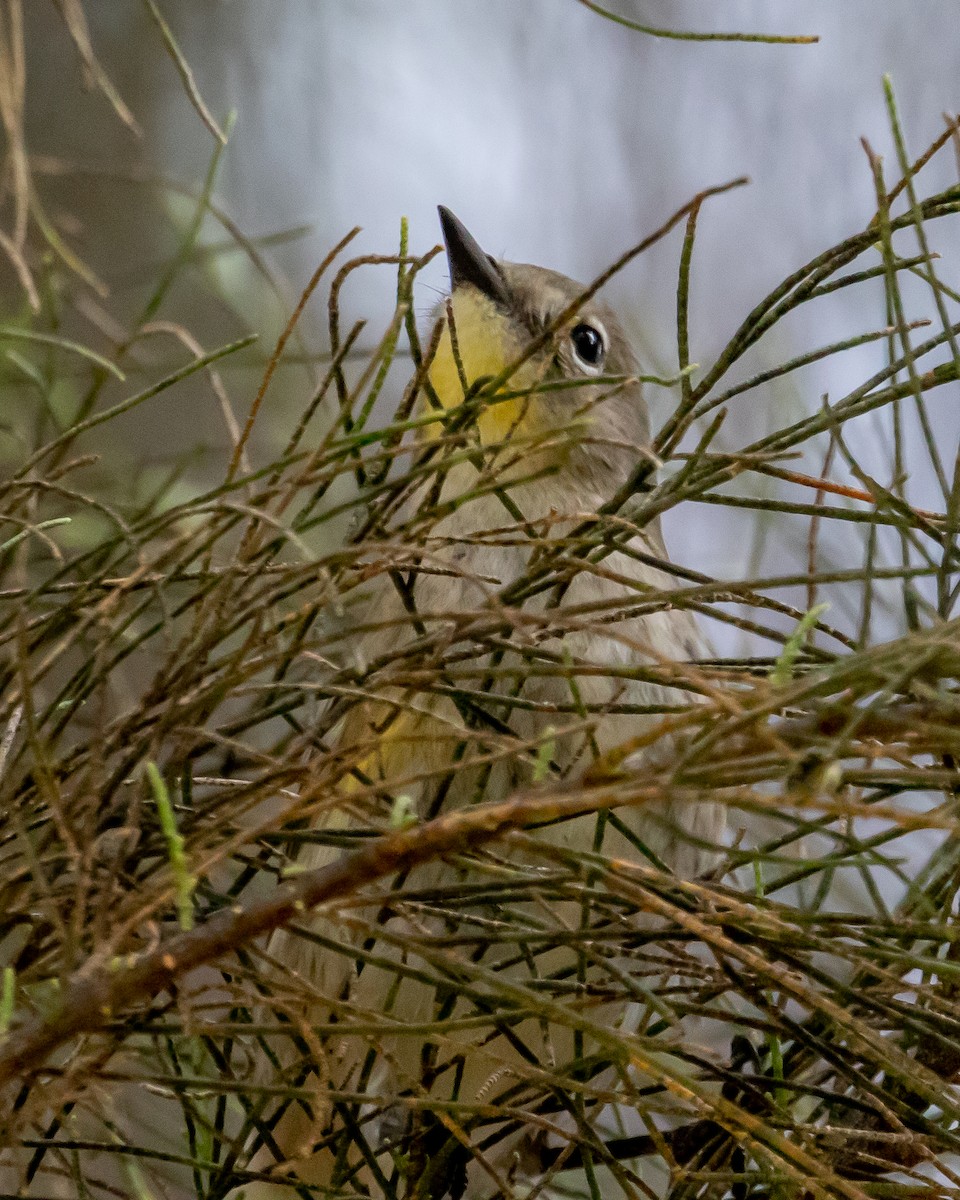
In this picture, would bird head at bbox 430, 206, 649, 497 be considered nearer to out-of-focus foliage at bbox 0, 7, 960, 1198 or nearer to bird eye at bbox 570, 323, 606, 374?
bird eye at bbox 570, 323, 606, 374

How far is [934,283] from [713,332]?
13.1 ft

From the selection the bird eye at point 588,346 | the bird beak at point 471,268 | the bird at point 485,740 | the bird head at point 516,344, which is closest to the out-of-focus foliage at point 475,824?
the bird at point 485,740

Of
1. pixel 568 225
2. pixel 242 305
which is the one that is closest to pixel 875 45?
pixel 568 225

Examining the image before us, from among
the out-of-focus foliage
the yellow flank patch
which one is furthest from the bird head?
the out-of-focus foliage

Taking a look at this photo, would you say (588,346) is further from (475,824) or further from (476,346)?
(475,824)

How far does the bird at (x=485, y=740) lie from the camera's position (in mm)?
1110

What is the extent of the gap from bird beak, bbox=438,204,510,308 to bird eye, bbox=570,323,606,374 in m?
0.22

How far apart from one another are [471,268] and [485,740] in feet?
5.34

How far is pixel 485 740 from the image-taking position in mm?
1067

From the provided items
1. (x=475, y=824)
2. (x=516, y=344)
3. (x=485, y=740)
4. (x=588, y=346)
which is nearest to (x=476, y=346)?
(x=516, y=344)

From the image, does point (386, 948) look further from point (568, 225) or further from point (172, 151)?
point (568, 225)

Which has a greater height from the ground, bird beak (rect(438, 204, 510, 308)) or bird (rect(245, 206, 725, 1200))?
bird beak (rect(438, 204, 510, 308))

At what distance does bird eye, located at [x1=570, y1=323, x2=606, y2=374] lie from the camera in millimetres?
2824

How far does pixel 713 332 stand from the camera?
5.13 m
